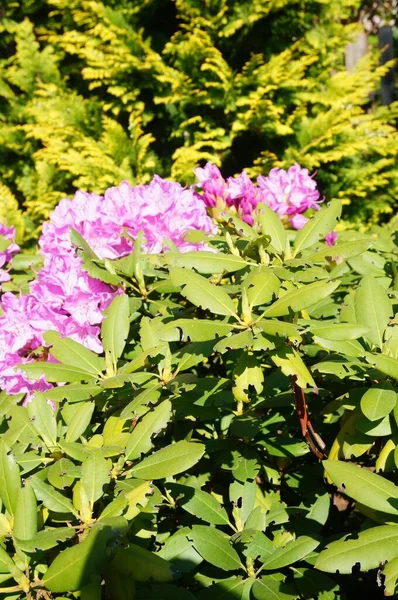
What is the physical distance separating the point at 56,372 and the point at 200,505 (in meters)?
0.39

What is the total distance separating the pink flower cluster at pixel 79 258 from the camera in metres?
1.43

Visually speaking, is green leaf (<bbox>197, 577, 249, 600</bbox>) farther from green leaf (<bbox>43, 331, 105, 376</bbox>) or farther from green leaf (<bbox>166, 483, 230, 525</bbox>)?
green leaf (<bbox>43, 331, 105, 376</bbox>)

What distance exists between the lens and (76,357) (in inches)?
48.7

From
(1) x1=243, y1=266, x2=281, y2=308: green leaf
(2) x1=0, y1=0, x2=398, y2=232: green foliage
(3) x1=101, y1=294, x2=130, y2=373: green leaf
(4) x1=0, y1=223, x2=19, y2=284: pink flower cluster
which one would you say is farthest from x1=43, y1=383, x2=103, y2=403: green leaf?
(2) x1=0, y1=0, x2=398, y2=232: green foliage

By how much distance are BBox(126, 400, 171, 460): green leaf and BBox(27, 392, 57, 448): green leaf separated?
193 mm

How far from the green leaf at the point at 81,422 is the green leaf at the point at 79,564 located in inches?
11.8

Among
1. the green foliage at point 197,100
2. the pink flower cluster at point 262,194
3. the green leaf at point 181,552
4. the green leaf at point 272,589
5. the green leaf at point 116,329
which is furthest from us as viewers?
the green foliage at point 197,100

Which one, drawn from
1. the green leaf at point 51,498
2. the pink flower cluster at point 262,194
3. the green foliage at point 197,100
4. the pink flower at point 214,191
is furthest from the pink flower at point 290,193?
the green foliage at point 197,100

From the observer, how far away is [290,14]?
200 inches

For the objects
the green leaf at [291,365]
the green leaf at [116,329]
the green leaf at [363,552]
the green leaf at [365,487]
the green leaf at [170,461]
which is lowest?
the green leaf at [363,552]

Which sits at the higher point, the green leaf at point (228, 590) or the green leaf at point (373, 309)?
the green leaf at point (373, 309)

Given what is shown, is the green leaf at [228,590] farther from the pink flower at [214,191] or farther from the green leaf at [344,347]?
the pink flower at [214,191]

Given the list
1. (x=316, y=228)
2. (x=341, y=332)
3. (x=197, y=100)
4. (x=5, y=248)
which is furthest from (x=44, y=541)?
(x=197, y=100)

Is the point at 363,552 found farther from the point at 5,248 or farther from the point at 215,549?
the point at 5,248
